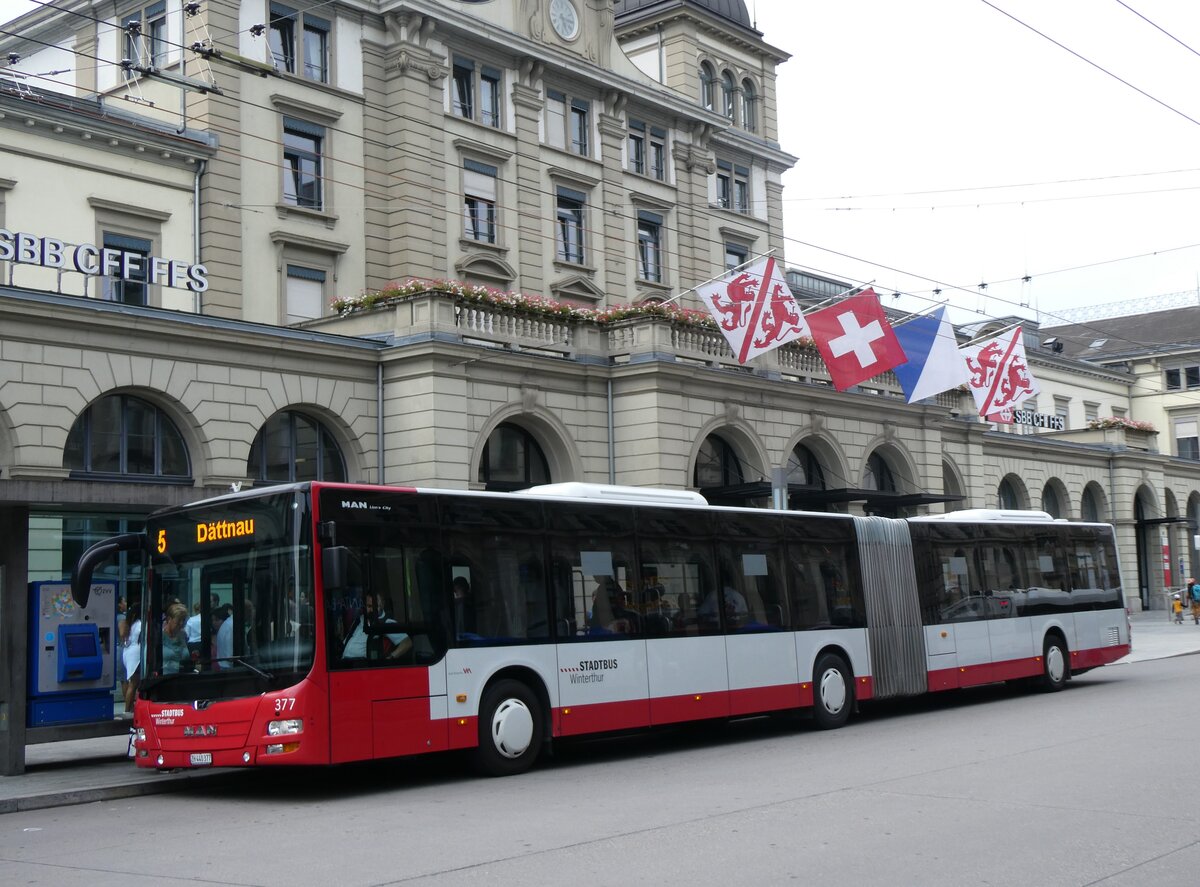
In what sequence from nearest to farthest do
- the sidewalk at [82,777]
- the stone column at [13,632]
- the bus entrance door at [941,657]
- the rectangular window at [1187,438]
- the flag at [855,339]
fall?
the sidewalk at [82,777] → the stone column at [13,632] → the bus entrance door at [941,657] → the flag at [855,339] → the rectangular window at [1187,438]

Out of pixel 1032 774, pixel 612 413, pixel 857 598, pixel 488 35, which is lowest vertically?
pixel 1032 774

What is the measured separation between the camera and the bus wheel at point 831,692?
1961cm

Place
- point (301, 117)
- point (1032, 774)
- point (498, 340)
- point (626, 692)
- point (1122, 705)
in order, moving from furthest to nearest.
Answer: point (301, 117), point (498, 340), point (1122, 705), point (626, 692), point (1032, 774)

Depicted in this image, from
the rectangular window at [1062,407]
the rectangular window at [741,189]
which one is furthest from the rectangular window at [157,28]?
the rectangular window at [1062,407]

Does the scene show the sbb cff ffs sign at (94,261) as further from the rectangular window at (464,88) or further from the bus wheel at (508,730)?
the bus wheel at (508,730)

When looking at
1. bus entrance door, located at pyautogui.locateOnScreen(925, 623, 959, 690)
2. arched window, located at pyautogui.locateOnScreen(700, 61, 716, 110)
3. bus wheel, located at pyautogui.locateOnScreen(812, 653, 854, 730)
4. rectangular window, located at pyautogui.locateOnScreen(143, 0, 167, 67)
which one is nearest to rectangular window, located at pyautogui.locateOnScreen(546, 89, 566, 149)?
arched window, located at pyautogui.locateOnScreen(700, 61, 716, 110)

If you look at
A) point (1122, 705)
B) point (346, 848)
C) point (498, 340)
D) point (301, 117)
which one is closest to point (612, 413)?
point (498, 340)

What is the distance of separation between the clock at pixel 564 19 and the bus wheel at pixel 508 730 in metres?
26.4

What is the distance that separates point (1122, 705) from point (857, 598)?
4131mm

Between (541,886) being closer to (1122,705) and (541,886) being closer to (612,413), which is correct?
(1122,705)

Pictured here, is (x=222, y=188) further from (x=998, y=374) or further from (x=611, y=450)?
(x=998, y=374)

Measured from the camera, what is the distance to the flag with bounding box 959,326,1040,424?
3416 cm

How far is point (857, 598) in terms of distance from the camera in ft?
68.1

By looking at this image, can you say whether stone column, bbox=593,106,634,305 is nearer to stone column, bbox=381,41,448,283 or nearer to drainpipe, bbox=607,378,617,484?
stone column, bbox=381,41,448,283
